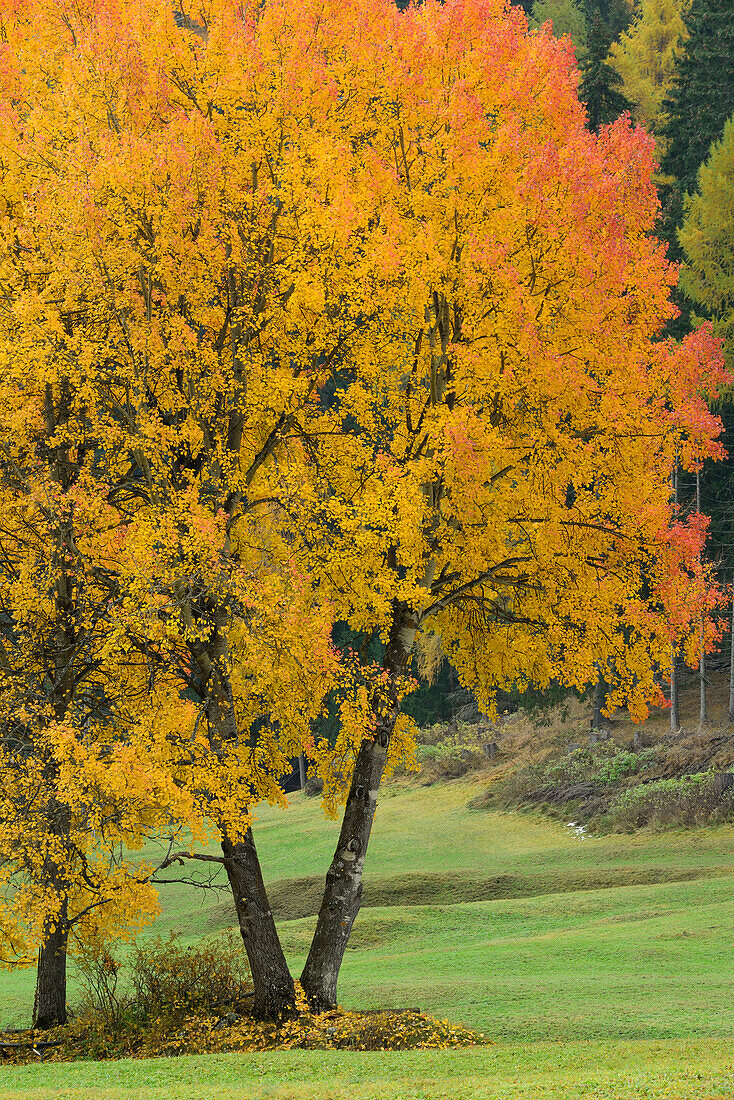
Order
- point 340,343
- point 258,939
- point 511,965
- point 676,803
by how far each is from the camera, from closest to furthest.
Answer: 1. point 258,939
2. point 340,343
3. point 511,965
4. point 676,803

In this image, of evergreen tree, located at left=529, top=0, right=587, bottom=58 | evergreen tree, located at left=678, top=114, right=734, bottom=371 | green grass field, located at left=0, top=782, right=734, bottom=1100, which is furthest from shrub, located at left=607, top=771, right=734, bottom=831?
evergreen tree, located at left=529, top=0, right=587, bottom=58

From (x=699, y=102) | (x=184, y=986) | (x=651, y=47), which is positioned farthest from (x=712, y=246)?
(x=651, y=47)

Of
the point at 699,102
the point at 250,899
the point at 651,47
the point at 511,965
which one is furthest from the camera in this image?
the point at 651,47

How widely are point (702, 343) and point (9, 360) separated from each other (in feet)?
24.1

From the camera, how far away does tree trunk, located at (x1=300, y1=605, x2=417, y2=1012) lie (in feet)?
34.7

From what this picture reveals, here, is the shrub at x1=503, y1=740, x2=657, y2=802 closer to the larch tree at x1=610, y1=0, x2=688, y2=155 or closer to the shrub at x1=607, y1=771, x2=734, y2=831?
the shrub at x1=607, y1=771, x2=734, y2=831

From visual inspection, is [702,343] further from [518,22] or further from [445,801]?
[445,801]

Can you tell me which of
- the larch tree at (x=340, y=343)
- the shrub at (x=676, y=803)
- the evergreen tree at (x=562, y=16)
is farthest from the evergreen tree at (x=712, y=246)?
the evergreen tree at (x=562, y=16)

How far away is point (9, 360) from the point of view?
30.6ft

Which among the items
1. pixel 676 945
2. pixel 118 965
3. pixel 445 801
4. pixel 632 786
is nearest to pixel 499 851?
pixel 632 786

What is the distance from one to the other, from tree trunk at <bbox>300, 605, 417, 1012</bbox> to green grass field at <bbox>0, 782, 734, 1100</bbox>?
4.57 ft

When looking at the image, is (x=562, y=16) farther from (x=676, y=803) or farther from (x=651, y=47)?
(x=676, y=803)

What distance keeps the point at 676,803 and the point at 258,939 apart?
15.4 metres

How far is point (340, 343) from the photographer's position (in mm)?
11055
